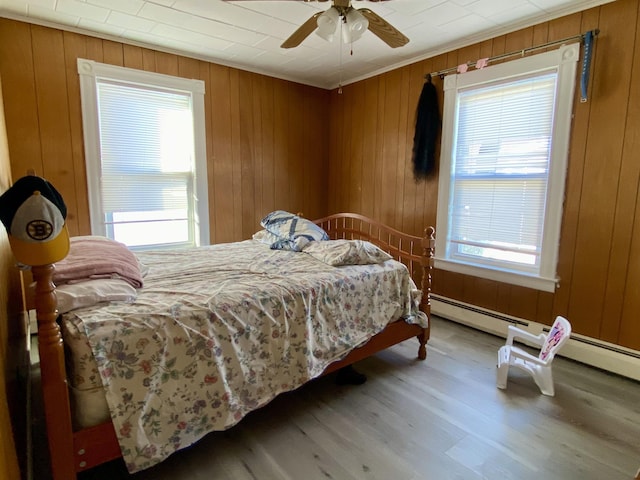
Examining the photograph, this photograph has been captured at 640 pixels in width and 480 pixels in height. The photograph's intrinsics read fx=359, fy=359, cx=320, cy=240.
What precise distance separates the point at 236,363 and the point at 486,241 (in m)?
2.33

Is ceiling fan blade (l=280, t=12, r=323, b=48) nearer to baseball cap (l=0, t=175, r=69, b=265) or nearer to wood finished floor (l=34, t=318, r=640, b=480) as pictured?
baseball cap (l=0, t=175, r=69, b=265)

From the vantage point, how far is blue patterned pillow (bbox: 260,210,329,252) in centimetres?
280

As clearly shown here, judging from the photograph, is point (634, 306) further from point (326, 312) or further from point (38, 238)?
point (38, 238)

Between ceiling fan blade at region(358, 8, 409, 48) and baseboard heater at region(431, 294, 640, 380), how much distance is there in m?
2.22

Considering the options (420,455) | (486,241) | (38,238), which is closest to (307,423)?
(420,455)

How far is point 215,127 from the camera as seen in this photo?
356cm

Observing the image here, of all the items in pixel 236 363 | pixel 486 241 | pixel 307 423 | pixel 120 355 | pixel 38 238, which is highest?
pixel 38 238

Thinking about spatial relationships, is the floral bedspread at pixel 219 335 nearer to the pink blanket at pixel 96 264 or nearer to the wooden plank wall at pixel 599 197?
the pink blanket at pixel 96 264

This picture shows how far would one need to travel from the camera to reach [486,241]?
9.92 ft

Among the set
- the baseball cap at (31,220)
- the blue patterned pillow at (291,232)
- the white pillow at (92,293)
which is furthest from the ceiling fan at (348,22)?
the white pillow at (92,293)

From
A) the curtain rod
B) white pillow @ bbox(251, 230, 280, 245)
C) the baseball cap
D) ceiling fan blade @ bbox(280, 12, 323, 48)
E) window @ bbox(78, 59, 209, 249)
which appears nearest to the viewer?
the baseball cap

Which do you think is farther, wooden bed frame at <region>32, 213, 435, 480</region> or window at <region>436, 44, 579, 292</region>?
window at <region>436, 44, 579, 292</region>

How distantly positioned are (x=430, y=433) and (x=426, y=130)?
250cm

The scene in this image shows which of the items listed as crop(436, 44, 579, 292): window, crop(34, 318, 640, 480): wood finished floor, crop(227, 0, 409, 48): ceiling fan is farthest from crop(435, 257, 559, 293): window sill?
crop(227, 0, 409, 48): ceiling fan
